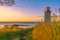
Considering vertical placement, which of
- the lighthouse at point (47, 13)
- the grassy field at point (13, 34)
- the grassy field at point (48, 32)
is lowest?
the grassy field at point (13, 34)

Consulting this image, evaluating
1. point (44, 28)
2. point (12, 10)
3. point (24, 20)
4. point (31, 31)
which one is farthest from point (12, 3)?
point (44, 28)

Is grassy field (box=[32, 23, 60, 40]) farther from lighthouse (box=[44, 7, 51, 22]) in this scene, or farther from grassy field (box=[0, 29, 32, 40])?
lighthouse (box=[44, 7, 51, 22])

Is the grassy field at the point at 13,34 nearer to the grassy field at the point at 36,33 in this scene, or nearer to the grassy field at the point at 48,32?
the grassy field at the point at 36,33

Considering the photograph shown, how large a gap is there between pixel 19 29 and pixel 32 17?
48 centimetres

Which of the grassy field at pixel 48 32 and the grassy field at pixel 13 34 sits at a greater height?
the grassy field at pixel 48 32

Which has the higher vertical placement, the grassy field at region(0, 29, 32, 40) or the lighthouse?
the lighthouse

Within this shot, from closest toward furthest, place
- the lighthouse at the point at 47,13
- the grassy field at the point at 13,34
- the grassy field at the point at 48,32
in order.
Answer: the grassy field at the point at 48,32 < the grassy field at the point at 13,34 < the lighthouse at the point at 47,13

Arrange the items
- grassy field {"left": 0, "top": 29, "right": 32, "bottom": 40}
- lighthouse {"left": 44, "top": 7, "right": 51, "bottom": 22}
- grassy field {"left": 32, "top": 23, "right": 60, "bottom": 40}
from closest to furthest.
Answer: grassy field {"left": 32, "top": 23, "right": 60, "bottom": 40}, grassy field {"left": 0, "top": 29, "right": 32, "bottom": 40}, lighthouse {"left": 44, "top": 7, "right": 51, "bottom": 22}

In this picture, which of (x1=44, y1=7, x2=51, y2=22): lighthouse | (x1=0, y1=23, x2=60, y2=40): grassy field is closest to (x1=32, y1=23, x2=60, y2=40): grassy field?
(x1=0, y1=23, x2=60, y2=40): grassy field

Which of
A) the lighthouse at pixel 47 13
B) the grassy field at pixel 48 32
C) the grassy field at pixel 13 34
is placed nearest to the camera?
the grassy field at pixel 48 32

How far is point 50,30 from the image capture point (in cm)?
439

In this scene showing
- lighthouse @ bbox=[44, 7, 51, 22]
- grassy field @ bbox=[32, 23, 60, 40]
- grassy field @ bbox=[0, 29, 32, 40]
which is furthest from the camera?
lighthouse @ bbox=[44, 7, 51, 22]

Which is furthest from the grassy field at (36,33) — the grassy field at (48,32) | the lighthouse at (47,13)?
the lighthouse at (47,13)

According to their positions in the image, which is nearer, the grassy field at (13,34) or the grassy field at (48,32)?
the grassy field at (48,32)
